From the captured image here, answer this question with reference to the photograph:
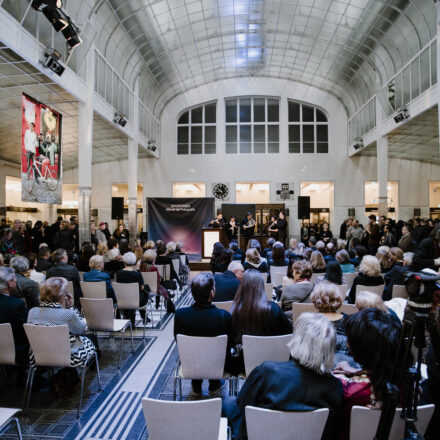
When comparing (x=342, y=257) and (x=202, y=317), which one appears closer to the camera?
(x=202, y=317)

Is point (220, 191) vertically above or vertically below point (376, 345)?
above

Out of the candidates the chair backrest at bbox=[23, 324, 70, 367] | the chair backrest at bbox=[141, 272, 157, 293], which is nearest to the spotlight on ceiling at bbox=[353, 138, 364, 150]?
the chair backrest at bbox=[141, 272, 157, 293]

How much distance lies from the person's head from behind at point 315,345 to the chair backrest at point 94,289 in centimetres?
367

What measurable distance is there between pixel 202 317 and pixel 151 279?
3.19 meters

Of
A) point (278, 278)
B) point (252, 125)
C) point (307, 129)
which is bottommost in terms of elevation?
point (278, 278)

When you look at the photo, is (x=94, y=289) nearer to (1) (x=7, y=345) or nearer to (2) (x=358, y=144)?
(1) (x=7, y=345)

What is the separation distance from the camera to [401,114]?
12633 mm

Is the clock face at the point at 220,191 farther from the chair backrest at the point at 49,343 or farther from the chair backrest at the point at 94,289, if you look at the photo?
the chair backrest at the point at 49,343

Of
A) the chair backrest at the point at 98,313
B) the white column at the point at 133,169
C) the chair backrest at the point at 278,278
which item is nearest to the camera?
the chair backrest at the point at 98,313

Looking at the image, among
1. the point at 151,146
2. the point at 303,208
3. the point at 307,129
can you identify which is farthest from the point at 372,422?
the point at 307,129

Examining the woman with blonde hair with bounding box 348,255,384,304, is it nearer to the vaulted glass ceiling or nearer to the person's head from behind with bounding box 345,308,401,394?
the person's head from behind with bounding box 345,308,401,394

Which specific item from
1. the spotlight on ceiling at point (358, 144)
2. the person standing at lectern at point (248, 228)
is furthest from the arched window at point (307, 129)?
the person standing at lectern at point (248, 228)

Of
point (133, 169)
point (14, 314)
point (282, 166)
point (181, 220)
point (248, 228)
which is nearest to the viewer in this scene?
point (14, 314)

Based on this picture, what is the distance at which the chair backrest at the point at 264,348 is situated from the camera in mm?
2803
